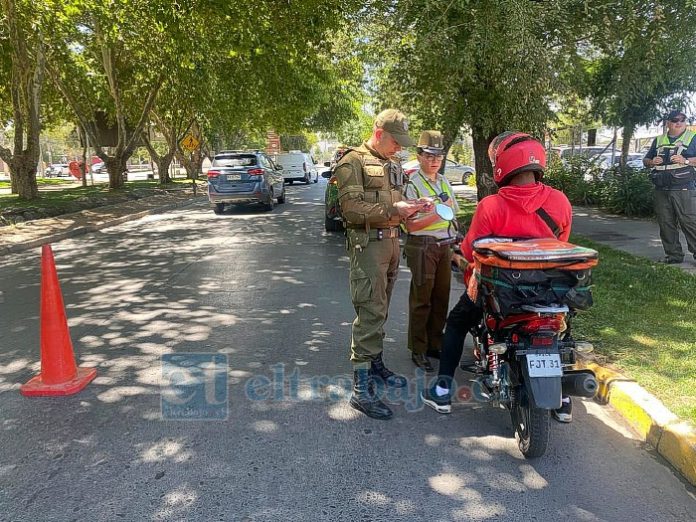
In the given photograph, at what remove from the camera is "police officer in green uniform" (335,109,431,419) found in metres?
3.64

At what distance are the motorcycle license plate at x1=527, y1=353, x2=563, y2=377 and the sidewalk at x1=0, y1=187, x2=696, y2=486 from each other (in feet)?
2.86

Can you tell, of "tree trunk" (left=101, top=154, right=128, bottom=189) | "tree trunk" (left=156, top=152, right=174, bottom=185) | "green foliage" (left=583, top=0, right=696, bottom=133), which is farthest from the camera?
"tree trunk" (left=156, top=152, right=174, bottom=185)

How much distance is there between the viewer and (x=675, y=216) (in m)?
7.43

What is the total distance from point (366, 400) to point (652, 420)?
69.9 inches

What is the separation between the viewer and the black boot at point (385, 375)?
14.1 ft

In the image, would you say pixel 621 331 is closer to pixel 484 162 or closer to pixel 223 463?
pixel 223 463

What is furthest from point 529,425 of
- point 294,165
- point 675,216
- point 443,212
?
point 294,165

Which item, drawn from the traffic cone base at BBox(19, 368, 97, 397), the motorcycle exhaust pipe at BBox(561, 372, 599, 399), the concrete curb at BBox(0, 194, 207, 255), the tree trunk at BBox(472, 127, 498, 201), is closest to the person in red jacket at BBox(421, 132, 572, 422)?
the motorcycle exhaust pipe at BBox(561, 372, 599, 399)

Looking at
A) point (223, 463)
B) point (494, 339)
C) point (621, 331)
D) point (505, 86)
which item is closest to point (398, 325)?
point (621, 331)

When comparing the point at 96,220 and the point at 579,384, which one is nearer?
the point at 579,384

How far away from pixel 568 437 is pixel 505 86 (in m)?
5.69

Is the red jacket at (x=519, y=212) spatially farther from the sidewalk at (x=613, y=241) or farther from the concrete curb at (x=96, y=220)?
the concrete curb at (x=96, y=220)

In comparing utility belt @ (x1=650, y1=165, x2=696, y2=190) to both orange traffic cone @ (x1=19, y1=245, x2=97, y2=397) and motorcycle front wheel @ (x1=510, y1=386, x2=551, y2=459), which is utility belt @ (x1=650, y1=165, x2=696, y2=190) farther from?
orange traffic cone @ (x1=19, y1=245, x2=97, y2=397)

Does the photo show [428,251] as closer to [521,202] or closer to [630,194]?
[521,202]
